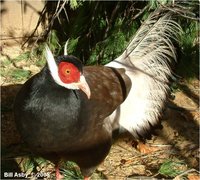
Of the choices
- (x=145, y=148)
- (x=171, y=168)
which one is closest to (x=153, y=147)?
(x=145, y=148)

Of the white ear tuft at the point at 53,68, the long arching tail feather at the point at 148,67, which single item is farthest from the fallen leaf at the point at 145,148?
the white ear tuft at the point at 53,68

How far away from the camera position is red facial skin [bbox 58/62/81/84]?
9.34ft

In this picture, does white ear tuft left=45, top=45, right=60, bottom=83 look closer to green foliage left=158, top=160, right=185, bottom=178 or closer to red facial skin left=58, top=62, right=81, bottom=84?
red facial skin left=58, top=62, right=81, bottom=84

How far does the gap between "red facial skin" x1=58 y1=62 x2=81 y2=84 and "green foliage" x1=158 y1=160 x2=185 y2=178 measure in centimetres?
145

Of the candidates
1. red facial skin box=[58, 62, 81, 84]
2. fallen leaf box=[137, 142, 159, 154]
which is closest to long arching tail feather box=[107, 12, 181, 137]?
fallen leaf box=[137, 142, 159, 154]

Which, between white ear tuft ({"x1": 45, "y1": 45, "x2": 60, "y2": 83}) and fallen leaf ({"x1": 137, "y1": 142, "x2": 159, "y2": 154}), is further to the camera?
fallen leaf ({"x1": 137, "y1": 142, "x2": 159, "y2": 154})

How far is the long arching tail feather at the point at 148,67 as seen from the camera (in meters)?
3.92

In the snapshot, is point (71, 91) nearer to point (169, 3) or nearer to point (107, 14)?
point (169, 3)

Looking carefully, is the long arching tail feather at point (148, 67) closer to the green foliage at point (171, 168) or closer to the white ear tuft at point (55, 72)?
the green foliage at point (171, 168)

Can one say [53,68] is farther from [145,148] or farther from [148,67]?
[145,148]

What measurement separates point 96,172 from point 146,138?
0.63m

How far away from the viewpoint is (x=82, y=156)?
126 inches

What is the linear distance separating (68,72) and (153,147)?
166 cm

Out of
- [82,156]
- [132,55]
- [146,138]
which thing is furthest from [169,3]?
[82,156]
